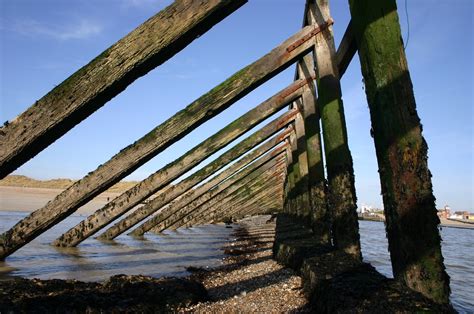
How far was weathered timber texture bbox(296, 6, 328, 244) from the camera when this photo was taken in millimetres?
5590

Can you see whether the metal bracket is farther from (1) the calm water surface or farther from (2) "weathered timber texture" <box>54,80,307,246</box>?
(1) the calm water surface

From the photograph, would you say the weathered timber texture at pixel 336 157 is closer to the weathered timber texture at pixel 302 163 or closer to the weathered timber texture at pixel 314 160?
the weathered timber texture at pixel 314 160

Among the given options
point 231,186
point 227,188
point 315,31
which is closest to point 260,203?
point 231,186

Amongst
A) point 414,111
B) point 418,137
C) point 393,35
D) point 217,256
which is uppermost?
point 393,35

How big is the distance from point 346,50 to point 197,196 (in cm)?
755

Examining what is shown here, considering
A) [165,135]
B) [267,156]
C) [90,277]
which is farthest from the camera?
[267,156]

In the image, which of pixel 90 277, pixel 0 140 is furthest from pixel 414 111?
pixel 90 277

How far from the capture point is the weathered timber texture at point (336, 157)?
391cm

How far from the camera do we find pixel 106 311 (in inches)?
104

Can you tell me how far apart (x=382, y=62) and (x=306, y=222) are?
19.3 ft

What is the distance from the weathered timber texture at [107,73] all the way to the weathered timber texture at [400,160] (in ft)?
3.50

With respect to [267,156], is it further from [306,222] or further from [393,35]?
[393,35]

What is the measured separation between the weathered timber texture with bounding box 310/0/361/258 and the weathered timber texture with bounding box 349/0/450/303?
4.98 ft

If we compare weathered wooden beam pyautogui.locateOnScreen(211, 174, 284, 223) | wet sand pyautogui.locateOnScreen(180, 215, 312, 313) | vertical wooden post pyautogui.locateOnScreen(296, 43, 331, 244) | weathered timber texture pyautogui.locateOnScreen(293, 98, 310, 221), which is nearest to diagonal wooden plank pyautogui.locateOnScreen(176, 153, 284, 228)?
weathered wooden beam pyautogui.locateOnScreen(211, 174, 284, 223)
